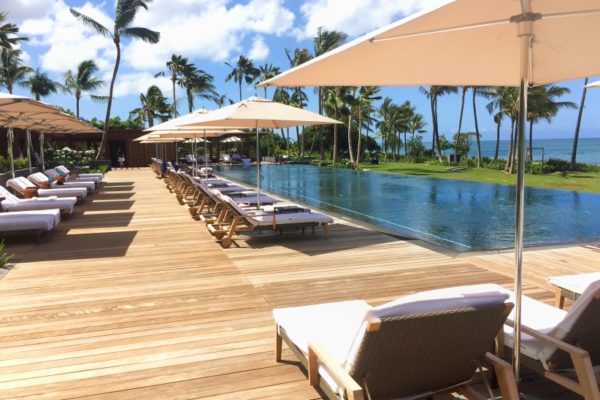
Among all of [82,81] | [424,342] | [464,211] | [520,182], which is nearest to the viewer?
[424,342]

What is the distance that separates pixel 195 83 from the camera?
149 feet

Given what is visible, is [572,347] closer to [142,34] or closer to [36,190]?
[36,190]

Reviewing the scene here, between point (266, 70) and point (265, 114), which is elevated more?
point (266, 70)

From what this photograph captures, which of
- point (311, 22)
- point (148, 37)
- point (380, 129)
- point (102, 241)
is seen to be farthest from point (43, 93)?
point (102, 241)

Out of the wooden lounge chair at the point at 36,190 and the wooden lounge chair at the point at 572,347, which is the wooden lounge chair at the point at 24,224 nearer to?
the wooden lounge chair at the point at 36,190

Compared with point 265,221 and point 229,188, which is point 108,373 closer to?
point 265,221

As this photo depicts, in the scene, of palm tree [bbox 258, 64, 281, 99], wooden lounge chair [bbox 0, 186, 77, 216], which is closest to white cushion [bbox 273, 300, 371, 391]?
wooden lounge chair [bbox 0, 186, 77, 216]

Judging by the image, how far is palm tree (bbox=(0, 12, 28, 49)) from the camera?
27.5m

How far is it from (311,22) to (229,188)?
1192 inches

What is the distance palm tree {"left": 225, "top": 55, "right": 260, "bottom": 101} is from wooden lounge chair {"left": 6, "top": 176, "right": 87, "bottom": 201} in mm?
41464

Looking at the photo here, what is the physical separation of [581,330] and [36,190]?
11414 millimetres

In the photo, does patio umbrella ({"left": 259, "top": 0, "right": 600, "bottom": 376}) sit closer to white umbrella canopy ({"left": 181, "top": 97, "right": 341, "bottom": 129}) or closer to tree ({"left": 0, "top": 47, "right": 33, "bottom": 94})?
white umbrella canopy ({"left": 181, "top": 97, "right": 341, "bottom": 129})

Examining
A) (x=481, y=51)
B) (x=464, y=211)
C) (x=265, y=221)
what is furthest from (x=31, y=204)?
(x=464, y=211)

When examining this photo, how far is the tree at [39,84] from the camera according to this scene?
145 feet
